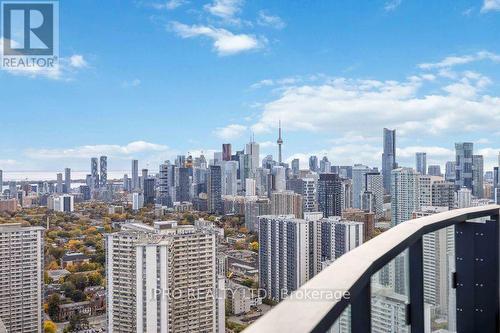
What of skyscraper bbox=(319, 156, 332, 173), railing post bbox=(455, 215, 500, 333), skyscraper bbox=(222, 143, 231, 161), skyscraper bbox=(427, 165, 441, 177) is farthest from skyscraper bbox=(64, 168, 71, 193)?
railing post bbox=(455, 215, 500, 333)

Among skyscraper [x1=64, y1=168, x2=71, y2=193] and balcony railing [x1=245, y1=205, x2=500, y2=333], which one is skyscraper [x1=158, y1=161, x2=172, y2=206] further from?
balcony railing [x1=245, y1=205, x2=500, y2=333]

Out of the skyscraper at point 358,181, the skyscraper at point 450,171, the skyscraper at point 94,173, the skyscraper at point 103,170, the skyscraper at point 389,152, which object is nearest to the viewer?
the skyscraper at point 450,171

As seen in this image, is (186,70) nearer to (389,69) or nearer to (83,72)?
(83,72)

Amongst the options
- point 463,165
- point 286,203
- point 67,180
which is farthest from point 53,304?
point 463,165

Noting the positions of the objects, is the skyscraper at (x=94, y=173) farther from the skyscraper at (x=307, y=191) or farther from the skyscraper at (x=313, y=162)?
the skyscraper at (x=313, y=162)

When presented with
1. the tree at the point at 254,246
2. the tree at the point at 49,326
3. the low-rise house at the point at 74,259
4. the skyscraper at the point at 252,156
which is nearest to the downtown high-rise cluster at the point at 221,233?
the tree at the point at 49,326
